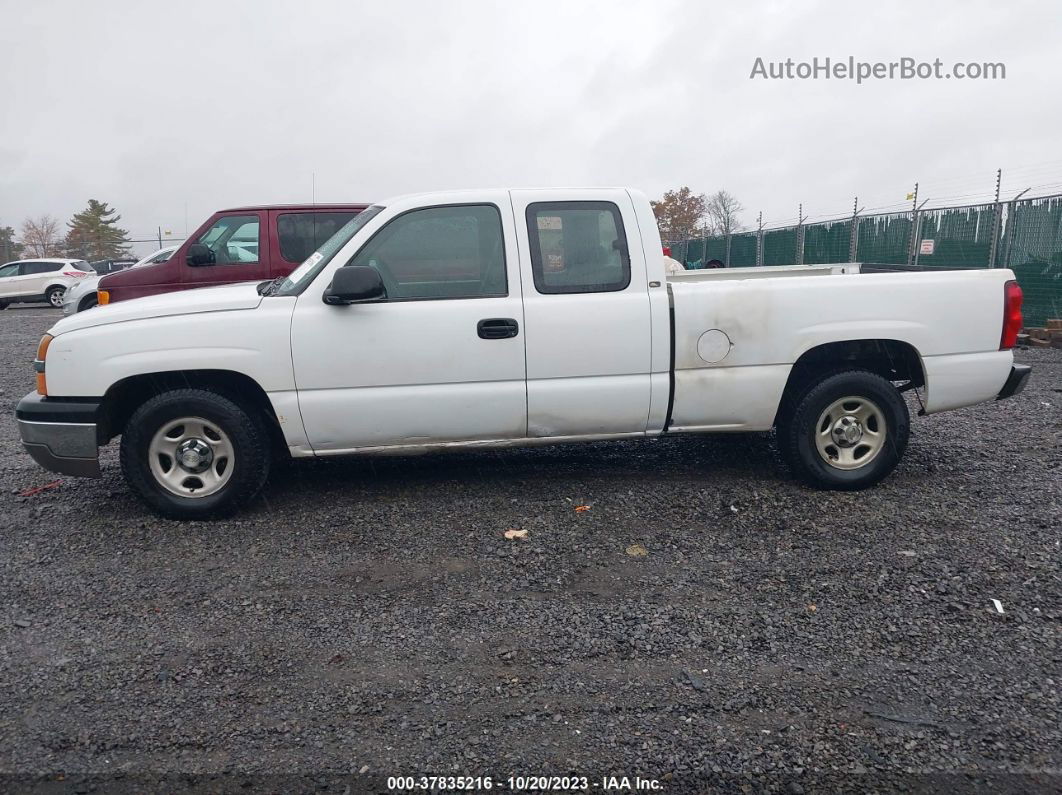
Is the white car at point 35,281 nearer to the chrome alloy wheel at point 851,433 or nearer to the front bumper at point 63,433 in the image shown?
the front bumper at point 63,433

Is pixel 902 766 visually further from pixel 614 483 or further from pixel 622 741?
pixel 614 483

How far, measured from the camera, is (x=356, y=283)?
467 centimetres

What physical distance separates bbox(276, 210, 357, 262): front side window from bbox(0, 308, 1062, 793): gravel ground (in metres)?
4.67

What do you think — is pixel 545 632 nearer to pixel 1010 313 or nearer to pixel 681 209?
pixel 1010 313

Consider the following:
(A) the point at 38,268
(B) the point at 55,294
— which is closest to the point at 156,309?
(B) the point at 55,294

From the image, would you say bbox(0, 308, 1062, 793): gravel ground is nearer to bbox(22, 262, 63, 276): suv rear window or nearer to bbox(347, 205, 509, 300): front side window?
bbox(347, 205, 509, 300): front side window

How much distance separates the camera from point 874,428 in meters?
5.42

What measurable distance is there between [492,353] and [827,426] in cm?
216

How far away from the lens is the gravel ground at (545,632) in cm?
278

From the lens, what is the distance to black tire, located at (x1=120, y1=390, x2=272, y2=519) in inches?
191

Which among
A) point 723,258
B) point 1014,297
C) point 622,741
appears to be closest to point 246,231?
point 1014,297

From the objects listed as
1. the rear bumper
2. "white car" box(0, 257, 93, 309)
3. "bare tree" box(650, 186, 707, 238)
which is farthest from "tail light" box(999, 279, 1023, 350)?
"bare tree" box(650, 186, 707, 238)

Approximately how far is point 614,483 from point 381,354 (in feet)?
5.75

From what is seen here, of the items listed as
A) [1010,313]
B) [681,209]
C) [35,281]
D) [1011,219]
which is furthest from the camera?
[681,209]
